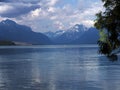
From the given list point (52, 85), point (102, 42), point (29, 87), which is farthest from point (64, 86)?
point (102, 42)

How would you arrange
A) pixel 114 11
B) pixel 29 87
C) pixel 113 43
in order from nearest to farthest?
1. pixel 114 11
2. pixel 113 43
3. pixel 29 87

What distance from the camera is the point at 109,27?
29.8 m

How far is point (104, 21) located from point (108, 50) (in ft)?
9.12

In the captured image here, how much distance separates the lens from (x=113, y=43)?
30.4 meters

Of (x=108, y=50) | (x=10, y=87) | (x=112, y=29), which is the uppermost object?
(x=112, y=29)

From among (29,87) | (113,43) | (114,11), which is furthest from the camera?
(29,87)

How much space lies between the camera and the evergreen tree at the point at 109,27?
2889 cm

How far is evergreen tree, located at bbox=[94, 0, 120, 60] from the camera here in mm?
28891

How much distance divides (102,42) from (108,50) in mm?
1037

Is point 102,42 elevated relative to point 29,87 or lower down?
elevated

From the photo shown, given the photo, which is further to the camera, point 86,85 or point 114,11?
point 86,85

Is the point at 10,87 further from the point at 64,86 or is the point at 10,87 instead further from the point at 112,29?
the point at 112,29

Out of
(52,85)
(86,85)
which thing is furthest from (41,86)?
(86,85)

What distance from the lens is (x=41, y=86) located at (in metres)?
60.8
